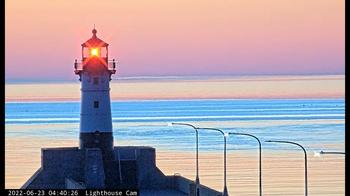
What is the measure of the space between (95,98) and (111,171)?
2.32 metres

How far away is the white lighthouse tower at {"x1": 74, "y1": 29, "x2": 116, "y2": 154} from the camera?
3234 cm

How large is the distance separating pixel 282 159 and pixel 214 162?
229 inches

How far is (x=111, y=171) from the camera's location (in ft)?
106

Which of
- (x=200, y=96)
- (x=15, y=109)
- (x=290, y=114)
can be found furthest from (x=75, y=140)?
(x=200, y=96)

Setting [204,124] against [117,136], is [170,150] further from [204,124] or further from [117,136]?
[204,124]

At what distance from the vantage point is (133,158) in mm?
32719

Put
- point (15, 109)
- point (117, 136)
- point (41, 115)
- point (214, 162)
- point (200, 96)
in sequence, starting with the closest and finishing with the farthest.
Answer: point (214, 162), point (117, 136), point (41, 115), point (15, 109), point (200, 96)

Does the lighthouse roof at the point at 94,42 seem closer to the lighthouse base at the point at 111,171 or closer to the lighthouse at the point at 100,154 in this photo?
the lighthouse at the point at 100,154

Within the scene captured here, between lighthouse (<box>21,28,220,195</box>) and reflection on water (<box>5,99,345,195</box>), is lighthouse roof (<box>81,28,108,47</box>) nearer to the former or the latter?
lighthouse (<box>21,28,220,195</box>)

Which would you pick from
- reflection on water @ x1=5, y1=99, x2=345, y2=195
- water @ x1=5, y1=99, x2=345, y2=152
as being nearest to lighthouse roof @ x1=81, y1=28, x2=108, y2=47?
reflection on water @ x1=5, y1=99, x2=345, y2=195

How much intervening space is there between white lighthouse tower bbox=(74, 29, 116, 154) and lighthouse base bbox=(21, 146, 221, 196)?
0.49 metres

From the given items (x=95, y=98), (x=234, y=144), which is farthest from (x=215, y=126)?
(x=95, y=98)

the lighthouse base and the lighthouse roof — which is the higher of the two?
the lighthouse roof

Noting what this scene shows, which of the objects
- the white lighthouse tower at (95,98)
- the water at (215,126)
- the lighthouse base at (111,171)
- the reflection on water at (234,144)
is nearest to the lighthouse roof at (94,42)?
the white lighthouse tower at (95,98)
